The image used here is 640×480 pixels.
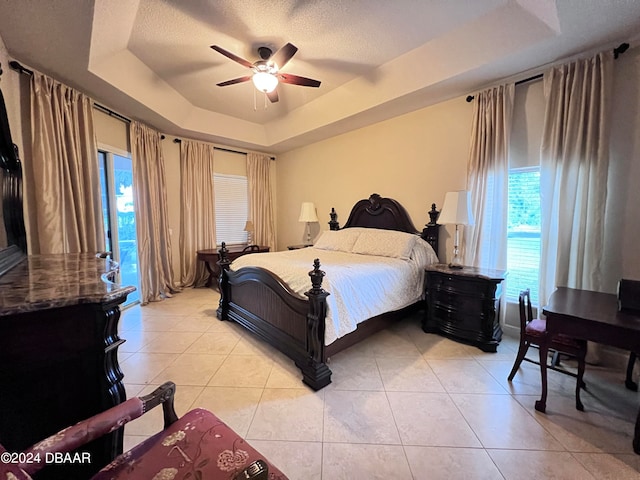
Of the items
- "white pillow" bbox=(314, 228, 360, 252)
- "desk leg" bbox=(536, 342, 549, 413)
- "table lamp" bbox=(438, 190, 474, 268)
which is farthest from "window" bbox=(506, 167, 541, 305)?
"white pillow" bbox=(314, 228, 360, 252)

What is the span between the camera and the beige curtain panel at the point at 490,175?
2.79 m

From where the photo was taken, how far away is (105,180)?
3.54m

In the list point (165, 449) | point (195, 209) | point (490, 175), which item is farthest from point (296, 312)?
point (195, 209)

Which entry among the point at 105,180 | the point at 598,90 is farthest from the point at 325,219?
the point at 598,90

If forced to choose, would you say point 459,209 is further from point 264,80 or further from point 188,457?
point 188,457

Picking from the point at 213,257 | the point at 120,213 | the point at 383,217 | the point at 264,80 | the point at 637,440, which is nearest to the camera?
the point at 637,440

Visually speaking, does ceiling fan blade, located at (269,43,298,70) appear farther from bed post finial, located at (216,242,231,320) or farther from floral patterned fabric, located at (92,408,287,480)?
floral patterned fabric, located at (92,408,287,480)

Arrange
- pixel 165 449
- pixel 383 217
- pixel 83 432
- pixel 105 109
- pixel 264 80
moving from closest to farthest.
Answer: pixel 83 432, pixel 165 449, pixel 264 80, pixel 105 109, pixel 383 217

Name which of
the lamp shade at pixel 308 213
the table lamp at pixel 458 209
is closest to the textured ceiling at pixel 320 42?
the table lamp at pixel 458 209

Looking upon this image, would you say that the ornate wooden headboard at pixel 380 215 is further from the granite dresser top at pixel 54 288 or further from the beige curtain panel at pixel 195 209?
the granite dresser top at pixel 54 288

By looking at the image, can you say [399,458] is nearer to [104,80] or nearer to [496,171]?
[496,171]

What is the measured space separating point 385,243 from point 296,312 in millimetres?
1581

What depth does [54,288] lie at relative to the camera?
1091 mm

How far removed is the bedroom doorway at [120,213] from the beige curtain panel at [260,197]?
2.10m
